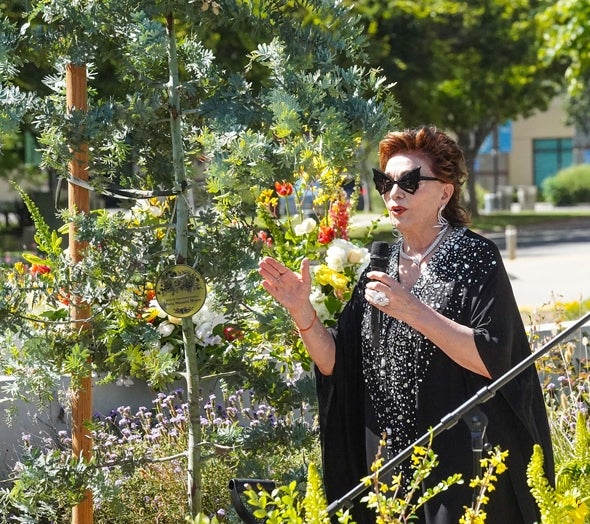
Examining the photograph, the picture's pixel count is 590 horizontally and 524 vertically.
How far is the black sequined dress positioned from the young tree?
1.46 feet

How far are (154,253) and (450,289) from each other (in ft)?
2.99

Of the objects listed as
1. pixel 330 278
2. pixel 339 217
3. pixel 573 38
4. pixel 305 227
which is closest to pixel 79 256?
pixel 330 278

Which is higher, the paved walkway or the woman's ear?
the woman's ear

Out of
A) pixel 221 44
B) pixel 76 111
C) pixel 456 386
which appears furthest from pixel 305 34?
pixel 221 44

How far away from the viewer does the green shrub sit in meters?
50.0

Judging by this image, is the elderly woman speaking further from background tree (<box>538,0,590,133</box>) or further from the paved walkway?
background tree (<box>538,0,590,133</box>)

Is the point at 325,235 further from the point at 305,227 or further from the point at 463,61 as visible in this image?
the point at 463,61

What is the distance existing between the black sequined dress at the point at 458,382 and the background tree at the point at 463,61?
19.2 meters

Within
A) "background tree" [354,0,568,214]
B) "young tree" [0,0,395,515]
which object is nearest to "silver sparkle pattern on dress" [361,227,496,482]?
"young tree" [0,0,395,515]

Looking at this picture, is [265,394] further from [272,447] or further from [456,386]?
[456,386]

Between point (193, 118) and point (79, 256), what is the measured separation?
56 centimetres

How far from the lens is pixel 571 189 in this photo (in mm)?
49938

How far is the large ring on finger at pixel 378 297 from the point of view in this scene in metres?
3.08

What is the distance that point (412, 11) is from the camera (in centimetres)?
2655
